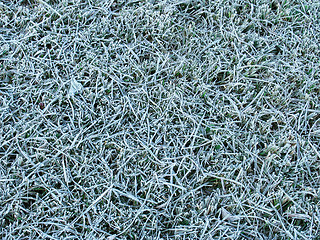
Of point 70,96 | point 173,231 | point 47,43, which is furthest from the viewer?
point 47,43

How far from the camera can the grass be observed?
5.63 feet

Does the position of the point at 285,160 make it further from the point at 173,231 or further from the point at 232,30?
the point at 232,30

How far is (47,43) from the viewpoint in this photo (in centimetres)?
217

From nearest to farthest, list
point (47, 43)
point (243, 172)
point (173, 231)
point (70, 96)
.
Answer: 1. point (173, 231)
2. point (243, 172)
3. point (70, 96)
4. point (47, 43)

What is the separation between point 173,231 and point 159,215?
0.10 metres

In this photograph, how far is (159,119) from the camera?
195 centimetres

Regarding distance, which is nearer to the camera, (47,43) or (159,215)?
(159,215)

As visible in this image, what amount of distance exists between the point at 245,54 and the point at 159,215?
1.09m

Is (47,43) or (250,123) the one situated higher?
(47,43)

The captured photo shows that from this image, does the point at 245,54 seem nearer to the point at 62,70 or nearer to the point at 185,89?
the point at 185,89

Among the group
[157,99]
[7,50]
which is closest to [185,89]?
[157,99]

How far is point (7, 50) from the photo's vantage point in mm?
2096

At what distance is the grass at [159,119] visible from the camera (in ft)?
5.63

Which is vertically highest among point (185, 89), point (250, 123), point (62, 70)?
point (62, 70)
